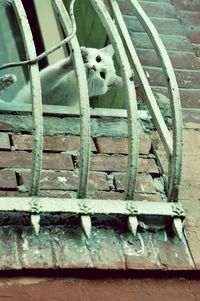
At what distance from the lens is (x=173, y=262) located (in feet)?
6.02

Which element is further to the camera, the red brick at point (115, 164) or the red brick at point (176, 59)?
the red brick at point (176, 59)

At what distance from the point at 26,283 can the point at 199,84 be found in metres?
1.26

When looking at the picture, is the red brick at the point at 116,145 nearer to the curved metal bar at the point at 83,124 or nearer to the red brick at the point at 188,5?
the curved metal bar at the point at 83,124

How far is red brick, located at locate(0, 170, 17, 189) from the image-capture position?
1969mm

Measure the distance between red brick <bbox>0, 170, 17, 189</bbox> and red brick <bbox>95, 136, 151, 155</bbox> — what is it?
0.34m

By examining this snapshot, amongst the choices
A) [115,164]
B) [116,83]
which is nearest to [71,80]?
[116,83]

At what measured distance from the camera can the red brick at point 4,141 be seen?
2.14m

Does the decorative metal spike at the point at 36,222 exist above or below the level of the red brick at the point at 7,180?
below

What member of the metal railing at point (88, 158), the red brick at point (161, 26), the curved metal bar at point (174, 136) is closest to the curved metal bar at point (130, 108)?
the metal railing at point (88, 158)

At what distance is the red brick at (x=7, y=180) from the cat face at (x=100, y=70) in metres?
1.02

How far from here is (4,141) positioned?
7.10 feet

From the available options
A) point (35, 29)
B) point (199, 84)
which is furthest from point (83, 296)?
point (35, 29)

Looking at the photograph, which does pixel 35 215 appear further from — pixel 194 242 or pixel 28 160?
pixel 194 242

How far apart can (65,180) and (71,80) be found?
87 centimetres
